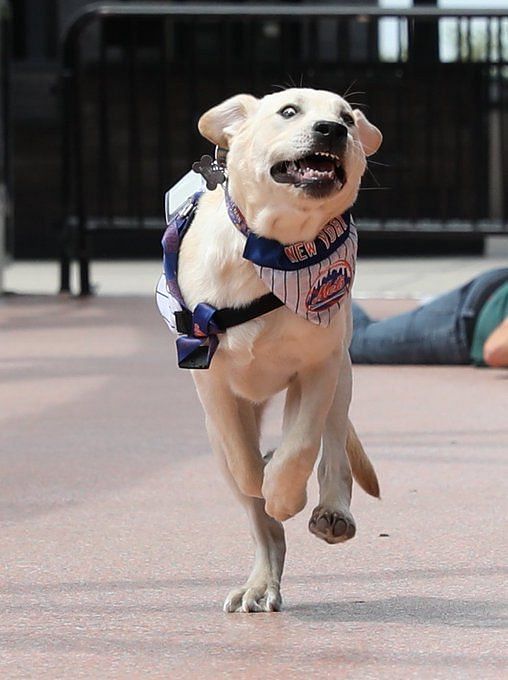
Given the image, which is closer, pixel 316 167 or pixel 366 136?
pixel 316 167

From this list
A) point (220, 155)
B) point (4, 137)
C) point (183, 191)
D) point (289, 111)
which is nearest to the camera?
point (289, 111)

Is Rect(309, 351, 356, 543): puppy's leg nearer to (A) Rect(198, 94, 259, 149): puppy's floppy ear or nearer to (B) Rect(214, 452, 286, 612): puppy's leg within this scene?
(B) Rect(214, 452, 286, 612): puppy's leg

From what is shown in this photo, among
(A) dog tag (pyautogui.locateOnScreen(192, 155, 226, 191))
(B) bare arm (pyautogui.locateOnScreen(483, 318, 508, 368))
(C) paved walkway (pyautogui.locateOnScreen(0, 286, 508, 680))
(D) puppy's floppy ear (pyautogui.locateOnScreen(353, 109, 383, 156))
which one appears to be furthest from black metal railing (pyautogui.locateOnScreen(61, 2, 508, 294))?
(D) puppy's floppy ear (pyautogui.locateOnScreen(353, 109, 383, 156))

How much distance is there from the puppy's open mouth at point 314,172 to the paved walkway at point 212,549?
0.89m

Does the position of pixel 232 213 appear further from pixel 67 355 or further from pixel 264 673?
pixel 67 355

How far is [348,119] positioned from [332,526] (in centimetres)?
83

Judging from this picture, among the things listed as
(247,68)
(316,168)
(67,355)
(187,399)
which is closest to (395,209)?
(247,68)

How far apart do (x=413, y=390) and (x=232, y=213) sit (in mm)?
3533

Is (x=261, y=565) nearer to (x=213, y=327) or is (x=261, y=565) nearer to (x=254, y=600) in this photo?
(x=254, y=600)

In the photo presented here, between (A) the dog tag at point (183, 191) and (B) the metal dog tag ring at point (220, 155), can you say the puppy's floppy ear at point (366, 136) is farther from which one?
(A) the dog tag at point (183, 191)

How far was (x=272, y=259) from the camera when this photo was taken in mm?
3324

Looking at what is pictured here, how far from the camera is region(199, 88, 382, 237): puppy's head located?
320 cm

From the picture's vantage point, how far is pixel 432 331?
7434mm

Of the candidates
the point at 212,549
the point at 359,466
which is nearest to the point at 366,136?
the point at 359,466
